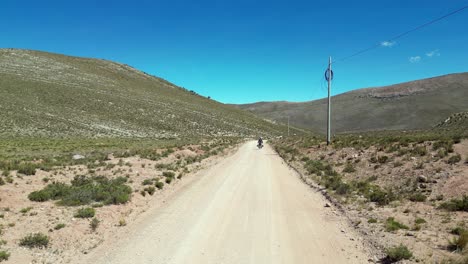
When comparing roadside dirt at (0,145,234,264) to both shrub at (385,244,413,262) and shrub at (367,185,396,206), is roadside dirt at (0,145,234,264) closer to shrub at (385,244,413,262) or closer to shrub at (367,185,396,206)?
shrub at (385,244,413,262)

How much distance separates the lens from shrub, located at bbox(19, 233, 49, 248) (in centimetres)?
881

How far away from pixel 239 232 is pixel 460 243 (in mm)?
5296

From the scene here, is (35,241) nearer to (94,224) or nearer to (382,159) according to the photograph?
(94,224)

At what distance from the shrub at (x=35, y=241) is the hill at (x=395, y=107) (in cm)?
13486

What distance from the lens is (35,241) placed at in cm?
886

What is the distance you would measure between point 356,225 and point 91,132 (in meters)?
59.5

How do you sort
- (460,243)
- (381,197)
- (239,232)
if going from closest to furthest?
(460,243), (239,232), (381,197)

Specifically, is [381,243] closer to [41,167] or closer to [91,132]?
[41,167]

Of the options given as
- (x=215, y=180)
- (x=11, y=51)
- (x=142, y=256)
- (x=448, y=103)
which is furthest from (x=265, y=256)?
(x=448, y=103)

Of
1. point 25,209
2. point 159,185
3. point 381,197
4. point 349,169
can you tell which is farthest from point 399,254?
point 349,169

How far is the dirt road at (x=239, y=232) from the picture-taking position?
8.11 metres

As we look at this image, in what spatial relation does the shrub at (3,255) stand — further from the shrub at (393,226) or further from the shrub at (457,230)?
the shrub at (457,230)

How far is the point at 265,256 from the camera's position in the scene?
317 inches

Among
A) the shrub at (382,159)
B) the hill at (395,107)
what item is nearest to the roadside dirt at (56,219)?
the shrub at (382,159)
